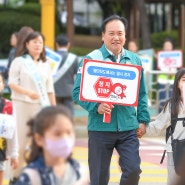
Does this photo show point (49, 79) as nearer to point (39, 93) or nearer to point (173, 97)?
point (39, 93)

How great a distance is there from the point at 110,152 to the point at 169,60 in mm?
10479

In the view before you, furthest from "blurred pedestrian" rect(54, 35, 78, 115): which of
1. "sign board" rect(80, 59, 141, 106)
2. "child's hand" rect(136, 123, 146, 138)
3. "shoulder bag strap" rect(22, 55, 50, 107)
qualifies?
"sign board" rect(80, 59, 141, 106)

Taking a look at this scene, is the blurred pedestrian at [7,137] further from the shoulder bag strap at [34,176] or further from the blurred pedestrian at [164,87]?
the blurred pedestrian at [164,87]

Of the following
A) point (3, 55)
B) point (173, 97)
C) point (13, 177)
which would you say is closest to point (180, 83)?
point (173, 97)

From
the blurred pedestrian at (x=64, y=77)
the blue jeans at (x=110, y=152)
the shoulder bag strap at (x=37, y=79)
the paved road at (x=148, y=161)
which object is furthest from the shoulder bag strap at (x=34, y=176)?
the blurred pedestrian at (x=64, y=77)

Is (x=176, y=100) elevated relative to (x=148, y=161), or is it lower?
elevated

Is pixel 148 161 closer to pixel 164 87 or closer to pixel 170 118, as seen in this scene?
pixel 164 87

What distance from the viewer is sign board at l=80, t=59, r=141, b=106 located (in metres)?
7.50

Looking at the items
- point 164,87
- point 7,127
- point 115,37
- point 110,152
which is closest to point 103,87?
point 115,37

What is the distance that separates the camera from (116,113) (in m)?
7.63

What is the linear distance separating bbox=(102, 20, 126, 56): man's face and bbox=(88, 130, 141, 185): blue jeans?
0.75 meters

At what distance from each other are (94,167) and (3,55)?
2236 cm

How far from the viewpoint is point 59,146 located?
4645 mm

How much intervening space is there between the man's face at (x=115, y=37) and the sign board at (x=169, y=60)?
10.2m
